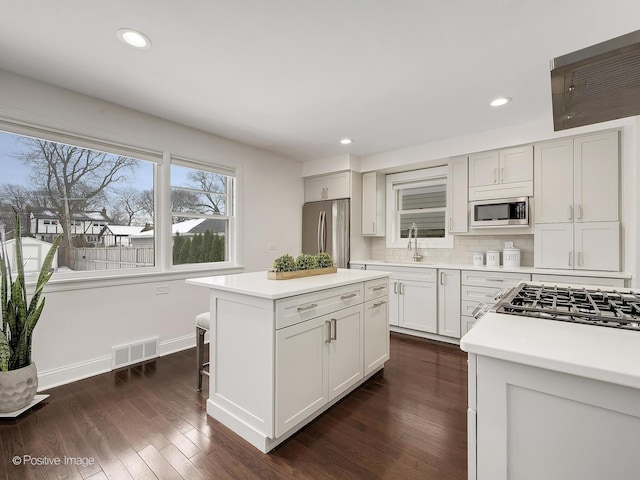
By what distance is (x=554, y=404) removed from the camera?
2.69 feet

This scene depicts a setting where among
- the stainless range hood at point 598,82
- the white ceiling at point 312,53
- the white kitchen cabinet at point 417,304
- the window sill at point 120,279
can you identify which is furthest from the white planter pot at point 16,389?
the white kitchen cabinet at point 417,304

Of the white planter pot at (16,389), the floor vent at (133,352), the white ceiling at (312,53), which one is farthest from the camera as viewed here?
the floor vent at (133,352)

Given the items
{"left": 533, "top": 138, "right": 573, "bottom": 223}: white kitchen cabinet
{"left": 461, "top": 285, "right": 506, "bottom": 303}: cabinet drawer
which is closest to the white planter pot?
{"left": 461, "top": 285, "right": 506, "bottom": 303}: cabinet drawer

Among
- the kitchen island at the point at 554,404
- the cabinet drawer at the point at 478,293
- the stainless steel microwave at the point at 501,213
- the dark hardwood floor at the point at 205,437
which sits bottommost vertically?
the dark hardwood floor at the point at 205,437

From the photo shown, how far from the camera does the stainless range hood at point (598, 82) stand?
95cm

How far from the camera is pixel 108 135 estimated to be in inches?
113

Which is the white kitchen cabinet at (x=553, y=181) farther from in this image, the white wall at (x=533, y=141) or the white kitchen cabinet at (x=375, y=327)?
the white kitchen cabinet at (x=375, y=327)

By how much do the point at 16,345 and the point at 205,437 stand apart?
157 cm

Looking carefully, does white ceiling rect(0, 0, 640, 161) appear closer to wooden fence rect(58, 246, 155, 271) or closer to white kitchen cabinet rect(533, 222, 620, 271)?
white kitchen cabinet rect(533, 222, 620, 271)

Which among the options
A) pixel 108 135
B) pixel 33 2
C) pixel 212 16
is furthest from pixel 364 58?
pixel 108 135

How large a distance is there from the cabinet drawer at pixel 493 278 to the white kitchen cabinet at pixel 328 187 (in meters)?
2.00

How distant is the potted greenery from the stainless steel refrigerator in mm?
3278

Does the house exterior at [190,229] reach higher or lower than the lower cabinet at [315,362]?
higher

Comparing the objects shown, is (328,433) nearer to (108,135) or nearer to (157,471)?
(157,471)
